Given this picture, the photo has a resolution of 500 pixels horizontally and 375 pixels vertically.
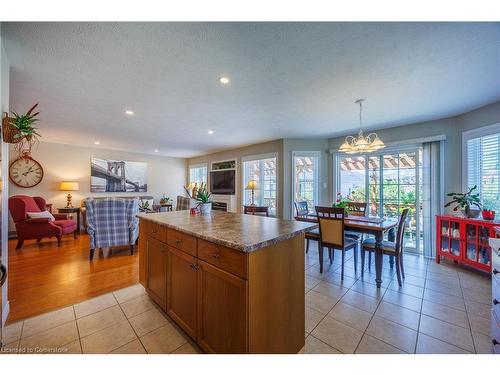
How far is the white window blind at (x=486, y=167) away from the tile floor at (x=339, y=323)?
1194mm

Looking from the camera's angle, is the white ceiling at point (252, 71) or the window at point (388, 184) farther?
the window at point (388, 184)

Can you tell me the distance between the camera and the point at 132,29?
146 cm

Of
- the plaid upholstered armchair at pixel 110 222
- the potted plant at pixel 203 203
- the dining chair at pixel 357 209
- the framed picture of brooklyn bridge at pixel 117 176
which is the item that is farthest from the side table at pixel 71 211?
the dining chair at pixel 357 209

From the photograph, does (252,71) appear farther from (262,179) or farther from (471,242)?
(471,242)

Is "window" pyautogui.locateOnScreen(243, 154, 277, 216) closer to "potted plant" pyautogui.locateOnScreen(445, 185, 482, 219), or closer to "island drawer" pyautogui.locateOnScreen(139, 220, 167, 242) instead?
"potted plant" pyautogui.locateOnScreen(445, 185, 482, 219)

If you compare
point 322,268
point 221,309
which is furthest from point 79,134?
point 322,268

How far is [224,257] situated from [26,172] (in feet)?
21.5

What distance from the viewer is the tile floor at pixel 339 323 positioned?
1.53 metres

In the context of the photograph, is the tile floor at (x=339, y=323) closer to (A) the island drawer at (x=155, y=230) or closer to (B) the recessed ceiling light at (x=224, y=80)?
(A) the island drawer at (x=155, y=230)

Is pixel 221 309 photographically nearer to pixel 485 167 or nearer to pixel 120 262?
pixel 120 262

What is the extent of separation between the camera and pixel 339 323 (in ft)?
5.93

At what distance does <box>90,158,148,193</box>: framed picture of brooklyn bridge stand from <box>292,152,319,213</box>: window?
5.14m

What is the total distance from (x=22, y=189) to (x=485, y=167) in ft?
30.3

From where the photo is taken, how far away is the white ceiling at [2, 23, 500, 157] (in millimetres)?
1498
